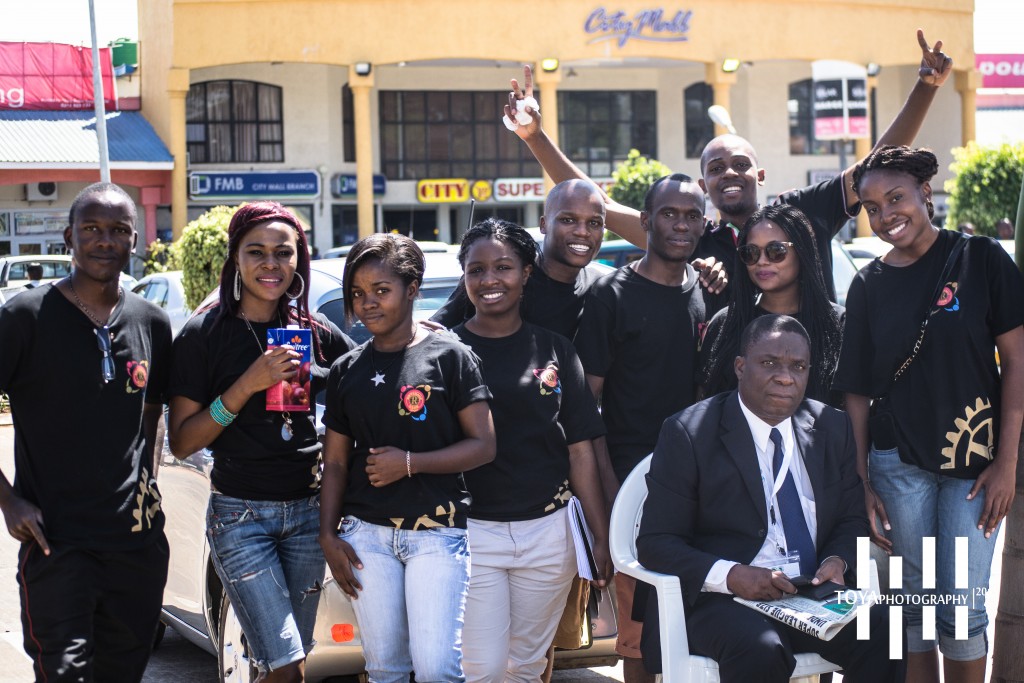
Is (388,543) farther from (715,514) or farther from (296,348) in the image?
(715,514)

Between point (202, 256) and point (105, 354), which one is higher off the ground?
point (202, 256)

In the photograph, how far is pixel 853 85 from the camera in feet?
77.3

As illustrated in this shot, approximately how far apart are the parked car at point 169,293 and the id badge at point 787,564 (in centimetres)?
1032

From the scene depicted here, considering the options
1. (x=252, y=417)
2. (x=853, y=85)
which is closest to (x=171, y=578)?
(x=252, y=417)

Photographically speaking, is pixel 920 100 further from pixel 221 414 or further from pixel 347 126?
pixel 347 126

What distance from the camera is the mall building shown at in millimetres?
28406

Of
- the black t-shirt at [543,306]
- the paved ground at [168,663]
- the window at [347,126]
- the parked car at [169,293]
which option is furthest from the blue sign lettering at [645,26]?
the black t-shirt at [543,306]

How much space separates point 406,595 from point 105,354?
1197mm

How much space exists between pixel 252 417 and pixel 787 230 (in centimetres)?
199

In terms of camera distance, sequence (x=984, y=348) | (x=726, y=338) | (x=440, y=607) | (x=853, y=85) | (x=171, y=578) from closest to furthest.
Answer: (x=440, y=607) < (x=984, y=348) < (x=726, y=338) < (x=171, y=578) < (x=853, y=85)

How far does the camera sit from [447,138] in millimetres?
33812

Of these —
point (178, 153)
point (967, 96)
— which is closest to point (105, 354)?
point (178, 153)

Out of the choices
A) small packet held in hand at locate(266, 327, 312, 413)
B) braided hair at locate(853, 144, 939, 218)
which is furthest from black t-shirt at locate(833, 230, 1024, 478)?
small packet held in hand at locate(266, 327, 312, 413)

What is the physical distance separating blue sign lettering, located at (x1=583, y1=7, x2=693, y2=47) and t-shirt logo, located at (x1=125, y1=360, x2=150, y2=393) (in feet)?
87.6
